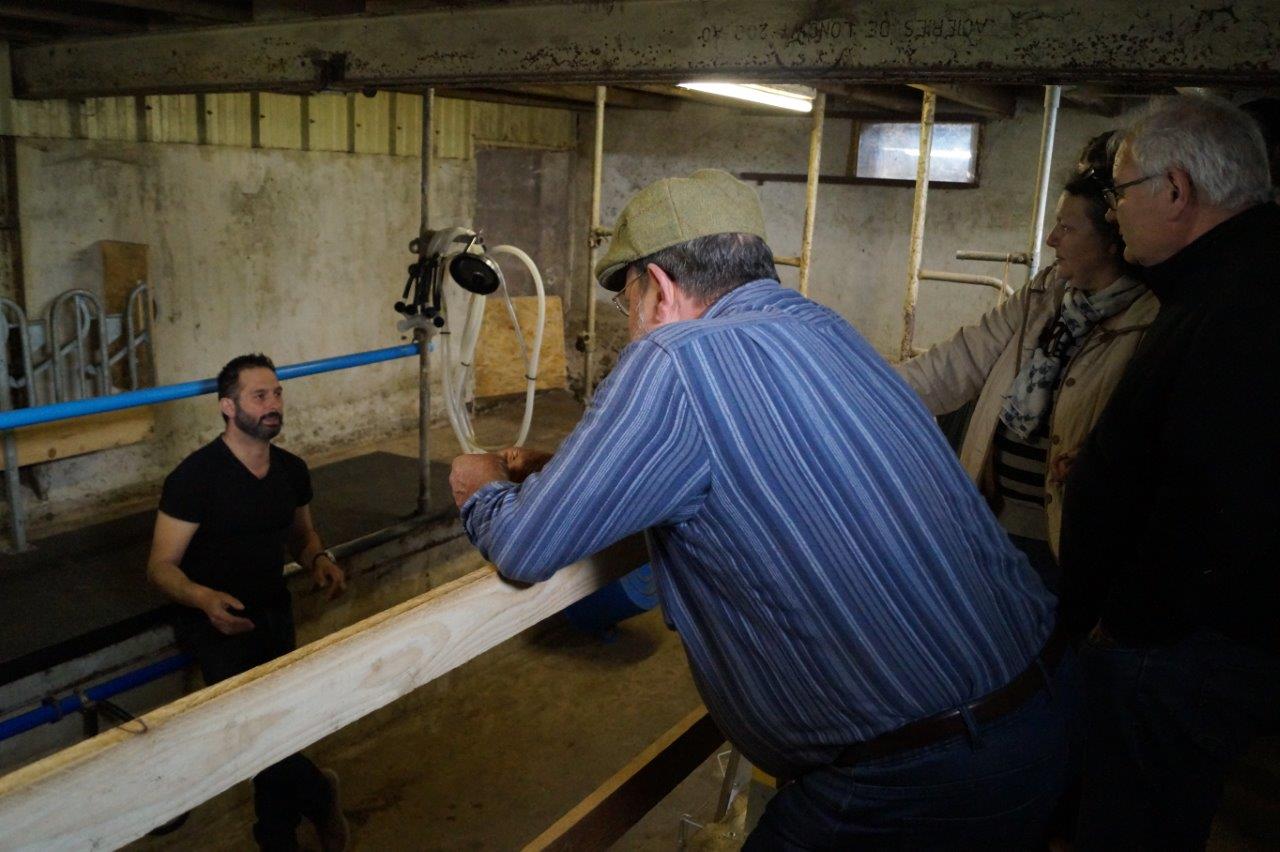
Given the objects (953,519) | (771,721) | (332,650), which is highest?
(953,519)

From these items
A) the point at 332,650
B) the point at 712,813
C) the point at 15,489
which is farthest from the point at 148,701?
the point at 332,650

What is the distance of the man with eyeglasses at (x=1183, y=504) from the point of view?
5.02 ft

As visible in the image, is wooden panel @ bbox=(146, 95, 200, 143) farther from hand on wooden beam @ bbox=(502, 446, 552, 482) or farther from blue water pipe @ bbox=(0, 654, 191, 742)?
hand on wooden beam @ bbox=(502, 446, 552, 482)

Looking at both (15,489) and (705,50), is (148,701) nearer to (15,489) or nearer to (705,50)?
(15,489)

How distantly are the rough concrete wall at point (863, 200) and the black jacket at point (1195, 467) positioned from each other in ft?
19.0

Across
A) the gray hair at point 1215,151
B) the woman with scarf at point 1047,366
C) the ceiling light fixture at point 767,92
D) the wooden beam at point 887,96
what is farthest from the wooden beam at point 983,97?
the gray hair at point 1215,151

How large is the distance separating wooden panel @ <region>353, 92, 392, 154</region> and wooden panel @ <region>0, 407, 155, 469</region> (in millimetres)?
2757

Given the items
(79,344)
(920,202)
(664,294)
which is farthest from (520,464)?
(79,344)

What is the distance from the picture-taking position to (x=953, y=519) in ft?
4.44

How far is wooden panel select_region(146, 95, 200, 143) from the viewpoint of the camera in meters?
5.85

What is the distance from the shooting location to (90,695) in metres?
3.21

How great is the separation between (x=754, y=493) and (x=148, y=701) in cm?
305

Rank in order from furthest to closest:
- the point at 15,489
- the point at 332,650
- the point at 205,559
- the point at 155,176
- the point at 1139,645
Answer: the point at 155,176, the point at 15,489, the point at 205,559, the point at 1139,645, the point at 332,650

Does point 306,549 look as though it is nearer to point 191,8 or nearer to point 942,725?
point 191,8
